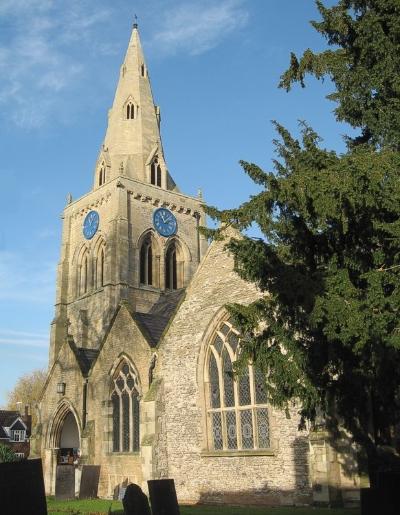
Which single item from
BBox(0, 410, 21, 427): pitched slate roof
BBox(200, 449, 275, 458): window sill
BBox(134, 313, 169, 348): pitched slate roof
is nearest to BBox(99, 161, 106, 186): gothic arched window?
BBox(134, 313, 169, 348): pitched slate roof

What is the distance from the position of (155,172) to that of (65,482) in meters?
23.6

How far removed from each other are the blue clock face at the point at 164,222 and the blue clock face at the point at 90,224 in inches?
149

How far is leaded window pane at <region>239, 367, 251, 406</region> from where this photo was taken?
55.0 feet

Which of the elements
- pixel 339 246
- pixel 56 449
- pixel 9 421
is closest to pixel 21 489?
pixel 339 246

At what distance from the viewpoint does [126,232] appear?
35.3 m

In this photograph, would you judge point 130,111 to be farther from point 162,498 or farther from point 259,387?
point 162,498

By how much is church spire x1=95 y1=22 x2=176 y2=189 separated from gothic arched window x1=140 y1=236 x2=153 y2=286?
4605 mm

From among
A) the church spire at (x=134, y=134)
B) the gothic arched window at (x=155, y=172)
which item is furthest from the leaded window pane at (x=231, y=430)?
the gothic arched window at (x=155, y=172)

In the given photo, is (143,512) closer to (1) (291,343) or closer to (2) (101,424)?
(1) (291,343)

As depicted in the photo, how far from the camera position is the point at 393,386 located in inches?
368

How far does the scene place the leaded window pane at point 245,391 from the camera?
16.8 metres

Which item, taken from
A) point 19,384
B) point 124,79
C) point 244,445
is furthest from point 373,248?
point 19,384

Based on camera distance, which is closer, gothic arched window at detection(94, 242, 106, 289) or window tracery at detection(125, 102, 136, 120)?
gothic arched window at detection(94, 242, 106, 289)

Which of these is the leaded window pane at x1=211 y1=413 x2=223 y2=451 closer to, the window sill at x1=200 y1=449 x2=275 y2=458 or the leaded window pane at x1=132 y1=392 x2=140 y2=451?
the window sill at x1=200 y1=449 x2=275 y2=458
